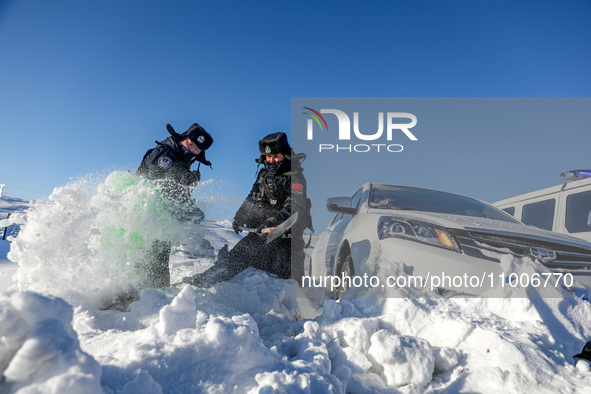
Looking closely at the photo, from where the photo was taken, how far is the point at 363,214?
3574mm

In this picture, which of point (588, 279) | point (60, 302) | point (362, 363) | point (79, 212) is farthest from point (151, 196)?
point (588, 279)

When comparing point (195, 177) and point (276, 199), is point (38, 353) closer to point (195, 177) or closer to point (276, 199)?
point (195, 177)

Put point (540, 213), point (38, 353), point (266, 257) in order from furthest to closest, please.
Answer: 1. point (540, 213)
2. point (266, 257)
3. point (38, 353)

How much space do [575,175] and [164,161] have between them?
18.7 feet

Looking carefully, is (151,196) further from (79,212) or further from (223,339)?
(223,339)

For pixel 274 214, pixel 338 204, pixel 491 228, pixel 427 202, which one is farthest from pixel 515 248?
pixel 274 214

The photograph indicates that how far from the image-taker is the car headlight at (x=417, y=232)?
2.58 metres

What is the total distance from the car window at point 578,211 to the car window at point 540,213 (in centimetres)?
34

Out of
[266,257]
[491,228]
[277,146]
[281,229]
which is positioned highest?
[277,146]

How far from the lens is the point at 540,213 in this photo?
18.2ft

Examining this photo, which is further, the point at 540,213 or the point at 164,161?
the point at 540,213

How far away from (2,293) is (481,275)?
8.93ft

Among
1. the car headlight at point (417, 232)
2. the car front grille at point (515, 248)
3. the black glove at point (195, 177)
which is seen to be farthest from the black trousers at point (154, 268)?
the car front grille at point (515, 248)

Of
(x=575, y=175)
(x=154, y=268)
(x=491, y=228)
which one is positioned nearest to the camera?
(x=491, y=228)
